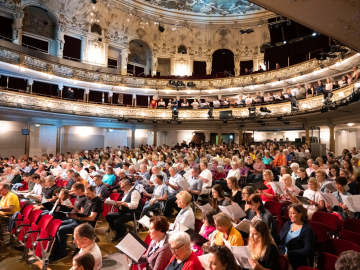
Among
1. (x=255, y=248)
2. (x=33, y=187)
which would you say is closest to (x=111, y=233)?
(x=33, y=187)

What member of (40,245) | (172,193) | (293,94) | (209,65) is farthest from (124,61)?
(40,245)

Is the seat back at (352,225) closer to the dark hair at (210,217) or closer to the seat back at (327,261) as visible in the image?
the seat back at (327,261)

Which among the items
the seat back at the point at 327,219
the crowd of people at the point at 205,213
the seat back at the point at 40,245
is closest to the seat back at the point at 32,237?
the seat back at the point at 40,245

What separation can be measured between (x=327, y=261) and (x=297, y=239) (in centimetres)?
44

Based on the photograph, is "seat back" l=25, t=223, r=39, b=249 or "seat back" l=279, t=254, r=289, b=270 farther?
"seat back" l=25, t=223, r=39, b=249

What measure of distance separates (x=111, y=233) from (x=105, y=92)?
58.1ft

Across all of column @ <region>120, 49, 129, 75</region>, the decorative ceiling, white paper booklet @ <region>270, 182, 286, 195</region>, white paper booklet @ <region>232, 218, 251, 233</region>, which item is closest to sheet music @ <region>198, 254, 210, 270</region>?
white paper booklet @ <region>232, 218, 251, 233</region>

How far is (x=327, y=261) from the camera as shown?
2584 millimetres

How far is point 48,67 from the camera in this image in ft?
56.1

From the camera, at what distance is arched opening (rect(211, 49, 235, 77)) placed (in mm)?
24442

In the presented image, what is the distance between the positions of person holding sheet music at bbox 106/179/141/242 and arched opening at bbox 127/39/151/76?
19.7 meters

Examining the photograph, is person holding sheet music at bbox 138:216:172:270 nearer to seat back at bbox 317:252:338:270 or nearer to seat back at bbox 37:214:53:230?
seat back at bbox 317:252:338:270

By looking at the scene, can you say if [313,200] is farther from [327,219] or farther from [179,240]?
[179,240]

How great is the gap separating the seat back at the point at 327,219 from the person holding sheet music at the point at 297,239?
2.75 feet
